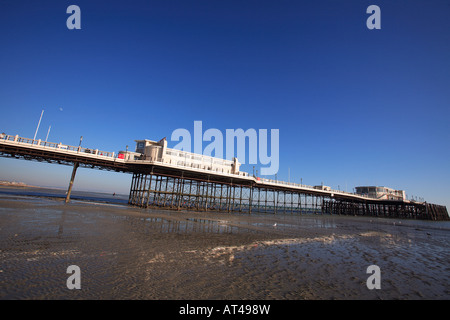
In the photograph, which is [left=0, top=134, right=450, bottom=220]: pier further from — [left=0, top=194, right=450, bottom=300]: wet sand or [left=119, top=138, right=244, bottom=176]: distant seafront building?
A: [left=0, top=194, right=450, bottom=300]: wet sand

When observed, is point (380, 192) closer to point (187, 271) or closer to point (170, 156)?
point (170, 156)

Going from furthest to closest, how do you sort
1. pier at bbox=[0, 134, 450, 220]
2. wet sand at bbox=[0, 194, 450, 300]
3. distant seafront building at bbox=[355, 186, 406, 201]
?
distant seafront building at bbox=[355, 186, 406, 201]
pier at bbox=[0, 134, 450, 220]
wet sand at bbox=[0, 194, 450, 300]

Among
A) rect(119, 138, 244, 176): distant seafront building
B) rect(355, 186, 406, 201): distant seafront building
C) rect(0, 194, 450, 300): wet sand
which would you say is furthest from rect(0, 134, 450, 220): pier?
rect(355, 186, 406, 201): distant seafront building

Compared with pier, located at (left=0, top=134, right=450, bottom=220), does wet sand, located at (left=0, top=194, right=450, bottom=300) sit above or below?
below

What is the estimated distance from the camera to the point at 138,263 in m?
6.23

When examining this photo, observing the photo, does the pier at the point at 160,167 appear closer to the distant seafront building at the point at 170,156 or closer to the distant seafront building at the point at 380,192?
the distant seafront building at the point at 170,156

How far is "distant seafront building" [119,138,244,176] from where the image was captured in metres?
36.4

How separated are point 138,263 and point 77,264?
1650mm

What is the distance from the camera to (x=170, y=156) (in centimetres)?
3838

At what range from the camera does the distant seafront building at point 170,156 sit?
3638 centimetres

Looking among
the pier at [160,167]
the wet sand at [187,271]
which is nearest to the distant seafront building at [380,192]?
the pier at [160,167]
